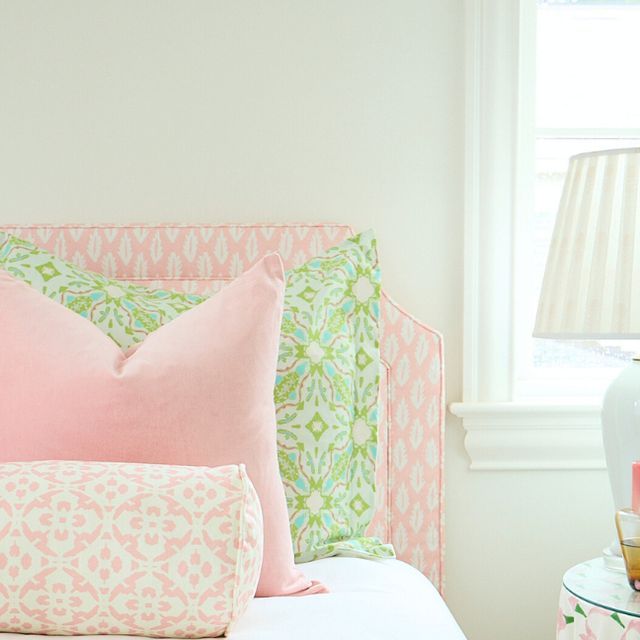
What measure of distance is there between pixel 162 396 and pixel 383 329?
0.73m

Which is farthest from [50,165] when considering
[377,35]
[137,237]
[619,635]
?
[619,635]

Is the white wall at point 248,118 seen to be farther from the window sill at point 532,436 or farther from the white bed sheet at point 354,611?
the white bed sheet at point 354,611

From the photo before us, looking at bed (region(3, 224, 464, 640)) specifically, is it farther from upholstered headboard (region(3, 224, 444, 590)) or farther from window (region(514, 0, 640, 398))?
window (region(514, 0, 640, 398))

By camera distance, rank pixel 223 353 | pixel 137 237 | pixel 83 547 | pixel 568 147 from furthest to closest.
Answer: pixel 568 147 → pixel 137 237 → pixel 223 353 → pixel 83 547

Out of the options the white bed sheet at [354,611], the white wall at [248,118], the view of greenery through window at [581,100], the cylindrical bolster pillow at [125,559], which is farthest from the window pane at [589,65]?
the cylindrical bolster pillow at [125,559]

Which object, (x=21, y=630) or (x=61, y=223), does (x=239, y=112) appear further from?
(x=21, y=630)

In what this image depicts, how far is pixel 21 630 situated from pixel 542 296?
1071mm

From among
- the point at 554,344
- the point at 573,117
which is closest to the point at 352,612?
the point at 554,344

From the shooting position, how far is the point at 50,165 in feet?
7.00

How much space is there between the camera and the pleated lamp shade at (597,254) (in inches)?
65.4

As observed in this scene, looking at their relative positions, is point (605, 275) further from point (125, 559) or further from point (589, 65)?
point (125, 559)

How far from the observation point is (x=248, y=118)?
83.8 inches

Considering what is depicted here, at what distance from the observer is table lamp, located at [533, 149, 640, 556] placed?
167cm

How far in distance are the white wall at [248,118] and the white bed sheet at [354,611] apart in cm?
65
